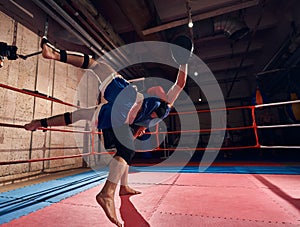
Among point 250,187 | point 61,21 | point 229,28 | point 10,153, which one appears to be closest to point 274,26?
point 229,28

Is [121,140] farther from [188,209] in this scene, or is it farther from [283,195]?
[283,195]

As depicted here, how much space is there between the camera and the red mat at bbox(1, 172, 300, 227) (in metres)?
1.45

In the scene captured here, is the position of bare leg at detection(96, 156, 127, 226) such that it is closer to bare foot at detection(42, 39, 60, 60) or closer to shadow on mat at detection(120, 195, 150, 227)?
shadow on mat at detection(120, 195, 150, 227)

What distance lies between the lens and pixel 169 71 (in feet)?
24.5

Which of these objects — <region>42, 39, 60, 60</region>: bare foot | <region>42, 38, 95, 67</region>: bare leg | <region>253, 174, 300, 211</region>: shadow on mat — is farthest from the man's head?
<region>253, 174, 300, 211</region>: shadow on mat

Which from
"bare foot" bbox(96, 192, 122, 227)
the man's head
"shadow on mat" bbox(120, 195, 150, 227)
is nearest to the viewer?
"bare foot" bbox(96, 192, 122, 227)

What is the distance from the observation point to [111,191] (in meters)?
1.37

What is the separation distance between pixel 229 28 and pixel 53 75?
472 cm

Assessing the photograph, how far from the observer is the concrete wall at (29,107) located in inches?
133

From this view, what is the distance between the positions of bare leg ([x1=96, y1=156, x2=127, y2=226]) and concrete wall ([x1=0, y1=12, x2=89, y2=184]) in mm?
2968

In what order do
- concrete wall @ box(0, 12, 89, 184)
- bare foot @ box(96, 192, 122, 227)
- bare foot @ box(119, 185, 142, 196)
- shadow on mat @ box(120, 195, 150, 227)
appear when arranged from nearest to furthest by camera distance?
bare foot @ box(96, 192, 122, 227) < shadow on mat @ box(120, 195, 150, 227) < bare foot @ box(119, 185, 142, 196) < concrete wall @ box(0, 12, 89, 184)

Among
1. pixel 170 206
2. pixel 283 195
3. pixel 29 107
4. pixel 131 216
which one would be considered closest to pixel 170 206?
pixel 170 206

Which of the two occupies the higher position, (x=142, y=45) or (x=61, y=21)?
(x=142, y=45)

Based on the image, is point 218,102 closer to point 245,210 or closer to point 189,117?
point 189,117
